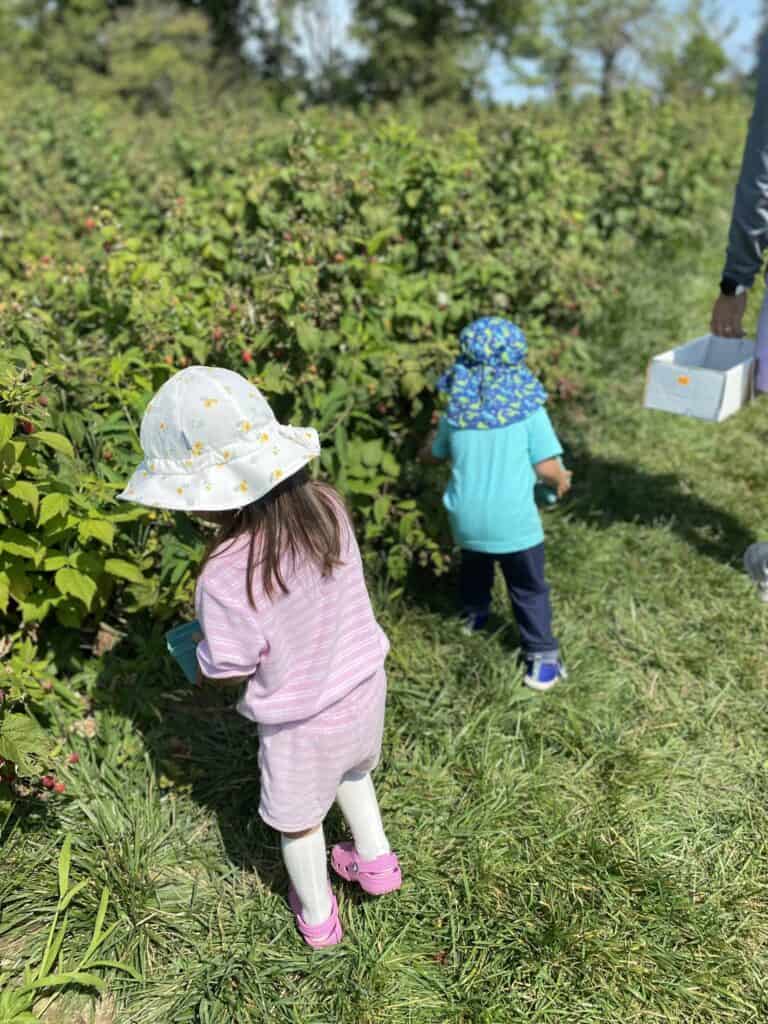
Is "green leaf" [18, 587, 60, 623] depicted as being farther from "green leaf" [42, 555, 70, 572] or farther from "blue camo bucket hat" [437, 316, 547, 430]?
"blue camo bucket hat" [437, 316, 547, 430]

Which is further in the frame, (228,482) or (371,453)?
(371,453)

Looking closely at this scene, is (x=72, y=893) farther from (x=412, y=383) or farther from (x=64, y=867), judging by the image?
(x=412, y=383)

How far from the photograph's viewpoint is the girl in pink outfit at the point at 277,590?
5.62ft

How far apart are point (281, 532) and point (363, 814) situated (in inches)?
33.2

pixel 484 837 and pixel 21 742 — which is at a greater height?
pixel 21 742

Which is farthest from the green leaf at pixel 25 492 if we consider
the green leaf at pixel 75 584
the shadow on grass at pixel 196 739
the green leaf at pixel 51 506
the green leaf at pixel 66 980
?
the green leaf at pixel 66 980

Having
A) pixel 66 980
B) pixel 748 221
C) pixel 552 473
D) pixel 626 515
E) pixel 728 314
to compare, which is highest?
pixel 748 221

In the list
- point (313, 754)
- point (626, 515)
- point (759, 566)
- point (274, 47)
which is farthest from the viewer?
point (274, 47)

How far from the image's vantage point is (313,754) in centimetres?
A: 192

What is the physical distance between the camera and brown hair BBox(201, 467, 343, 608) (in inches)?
69.1

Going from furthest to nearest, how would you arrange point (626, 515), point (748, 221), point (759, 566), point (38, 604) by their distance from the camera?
point (626, 515)
point (759, 566)
point (748, 221)
point (38, 604)

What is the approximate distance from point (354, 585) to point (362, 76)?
27.5 m

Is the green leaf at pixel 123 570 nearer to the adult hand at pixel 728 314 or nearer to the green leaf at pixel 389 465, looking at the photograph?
the green leaf at pixel 389 465

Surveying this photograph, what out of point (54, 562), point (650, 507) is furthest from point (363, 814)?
point (650, 507)
